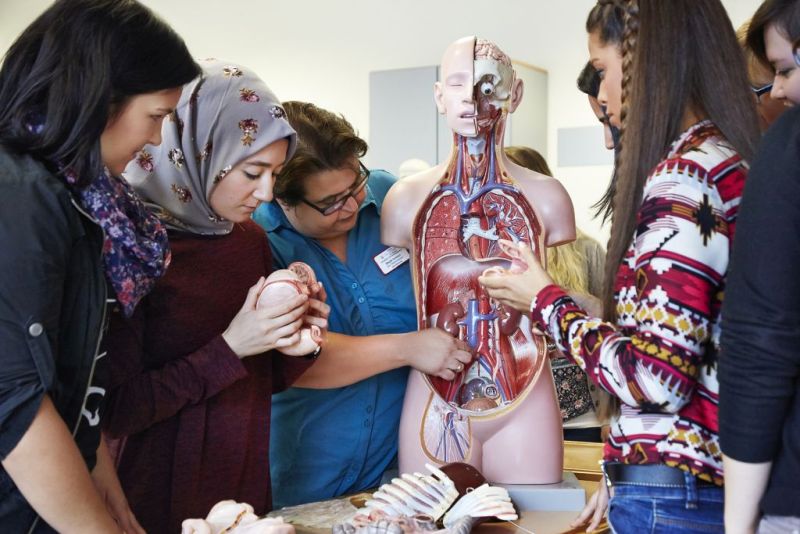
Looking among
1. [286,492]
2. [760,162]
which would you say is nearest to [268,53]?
[286,492]

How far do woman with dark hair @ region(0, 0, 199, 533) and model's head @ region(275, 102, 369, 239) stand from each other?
2.10 ft

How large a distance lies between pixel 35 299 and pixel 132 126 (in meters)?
0.33

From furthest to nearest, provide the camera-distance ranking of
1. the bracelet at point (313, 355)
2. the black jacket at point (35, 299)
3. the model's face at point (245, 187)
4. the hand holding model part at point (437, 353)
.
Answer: the hand holding model part at point (437, 353), the bracelet at point (313, 355), the model's face at point (245, 187), the black jacket at point (35, 299)

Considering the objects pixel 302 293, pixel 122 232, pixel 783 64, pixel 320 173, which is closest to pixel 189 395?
pixel 302 293

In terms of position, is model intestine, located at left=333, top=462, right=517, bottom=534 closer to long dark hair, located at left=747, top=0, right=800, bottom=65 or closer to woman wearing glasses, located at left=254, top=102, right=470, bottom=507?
woman wearing glasses, located at left=254, top=102, right=470, bottom=507

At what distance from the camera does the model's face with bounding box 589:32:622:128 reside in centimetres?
141

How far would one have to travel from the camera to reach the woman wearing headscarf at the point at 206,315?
65.4 inches

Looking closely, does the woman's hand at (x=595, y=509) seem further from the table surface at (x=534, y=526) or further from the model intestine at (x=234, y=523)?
the model intestine at (x=234, y=523)

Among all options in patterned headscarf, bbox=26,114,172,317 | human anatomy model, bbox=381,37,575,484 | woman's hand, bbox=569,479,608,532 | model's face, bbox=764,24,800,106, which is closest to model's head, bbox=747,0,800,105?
model's face, bbox=764,24,800,106

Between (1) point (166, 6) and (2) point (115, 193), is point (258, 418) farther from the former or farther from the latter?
(1) point (166, 6)

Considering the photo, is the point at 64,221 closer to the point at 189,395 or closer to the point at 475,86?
the point at 189,395

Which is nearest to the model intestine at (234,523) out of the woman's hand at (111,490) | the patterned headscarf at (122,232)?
the woman's hand at (111,490)

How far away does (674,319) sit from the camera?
117 cm

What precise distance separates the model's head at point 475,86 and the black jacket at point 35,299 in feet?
3.03
